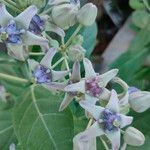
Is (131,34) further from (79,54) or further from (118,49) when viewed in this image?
(79,54)

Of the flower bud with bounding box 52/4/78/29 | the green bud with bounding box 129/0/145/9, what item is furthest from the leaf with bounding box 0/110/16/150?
the green bud with bounding box 129/0/145/9

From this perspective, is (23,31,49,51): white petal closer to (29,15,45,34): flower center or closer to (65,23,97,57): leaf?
(29,15,45,34): flower center

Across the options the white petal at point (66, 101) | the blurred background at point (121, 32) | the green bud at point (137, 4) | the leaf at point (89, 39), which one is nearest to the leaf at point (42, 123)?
the white petal at point (66, 101)

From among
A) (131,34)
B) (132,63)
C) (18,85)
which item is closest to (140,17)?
(131,34)

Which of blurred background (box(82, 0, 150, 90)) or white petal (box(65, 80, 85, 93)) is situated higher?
white petal (box(65, 80, 85, 93))

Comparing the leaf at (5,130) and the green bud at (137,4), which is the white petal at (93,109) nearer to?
the leaf at (5,130)

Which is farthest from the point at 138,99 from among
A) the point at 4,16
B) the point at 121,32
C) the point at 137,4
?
the point at 121,32

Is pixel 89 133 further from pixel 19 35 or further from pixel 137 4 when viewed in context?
pixel 137 4
